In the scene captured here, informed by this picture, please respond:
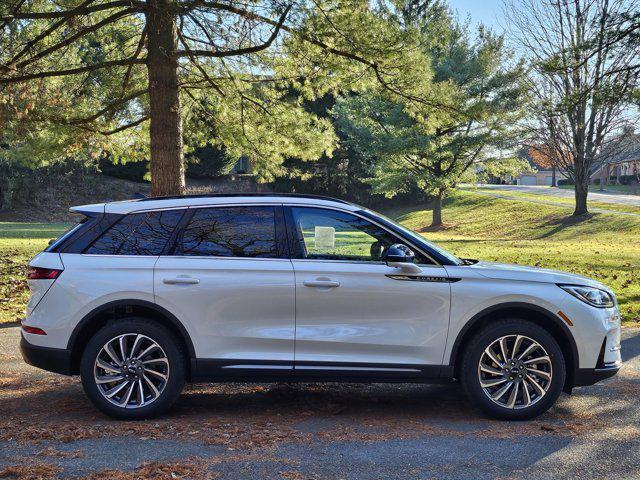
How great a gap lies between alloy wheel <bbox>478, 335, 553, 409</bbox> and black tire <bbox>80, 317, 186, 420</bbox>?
8.01ft

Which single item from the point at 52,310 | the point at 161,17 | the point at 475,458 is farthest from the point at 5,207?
the point at 475,458

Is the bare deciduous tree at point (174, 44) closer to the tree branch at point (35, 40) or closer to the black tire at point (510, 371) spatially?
the tree branch at point (35, 40)

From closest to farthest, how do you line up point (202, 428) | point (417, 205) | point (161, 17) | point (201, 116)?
point (202, 428) → point (161, 17) → point (201, 116) → point (417, 205)

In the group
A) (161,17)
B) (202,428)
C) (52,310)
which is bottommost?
(202,428)

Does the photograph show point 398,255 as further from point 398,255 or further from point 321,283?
point 321,283

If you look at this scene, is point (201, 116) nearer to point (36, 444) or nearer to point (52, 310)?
point (52, 310)

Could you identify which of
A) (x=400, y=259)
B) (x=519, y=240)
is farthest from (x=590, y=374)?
(x=519, y=240)

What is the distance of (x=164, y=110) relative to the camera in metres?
9.93

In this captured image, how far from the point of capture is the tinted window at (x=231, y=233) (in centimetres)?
532

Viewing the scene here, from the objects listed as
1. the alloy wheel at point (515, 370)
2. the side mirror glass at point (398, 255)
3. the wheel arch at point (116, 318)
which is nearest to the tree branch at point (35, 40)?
the wheel arch at point (116, 318)

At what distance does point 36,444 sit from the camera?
180 inches

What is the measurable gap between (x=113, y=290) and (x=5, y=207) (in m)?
37.5

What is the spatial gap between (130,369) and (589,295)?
3.79 meters

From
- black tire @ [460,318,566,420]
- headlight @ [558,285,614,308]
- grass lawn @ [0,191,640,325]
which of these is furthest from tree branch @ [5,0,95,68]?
headlight @ [558,285,614,308]
